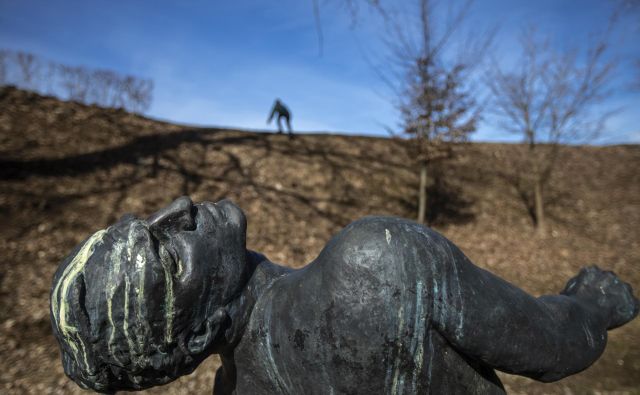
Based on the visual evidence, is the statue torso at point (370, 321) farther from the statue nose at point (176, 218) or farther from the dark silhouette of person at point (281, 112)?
the dark silhouette of person at point (281, 112)

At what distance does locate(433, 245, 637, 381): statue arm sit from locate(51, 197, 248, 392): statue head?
27.1 inches

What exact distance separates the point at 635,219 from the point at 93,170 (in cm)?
1335

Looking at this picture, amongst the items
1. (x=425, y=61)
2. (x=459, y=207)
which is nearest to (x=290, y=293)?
(x=425, y=61)

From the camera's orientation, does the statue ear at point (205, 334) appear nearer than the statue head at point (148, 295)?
No

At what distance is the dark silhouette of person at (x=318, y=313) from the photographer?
1153mm

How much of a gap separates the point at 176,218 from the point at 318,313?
535 mm

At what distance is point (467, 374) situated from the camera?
4.27 feet

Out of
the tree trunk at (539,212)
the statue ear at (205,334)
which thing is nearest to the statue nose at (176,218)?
the statue ear at (205,334)

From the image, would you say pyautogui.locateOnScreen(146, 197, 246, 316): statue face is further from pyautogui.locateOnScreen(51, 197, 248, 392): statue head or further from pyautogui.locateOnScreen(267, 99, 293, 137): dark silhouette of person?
pyautogui.locateOnScreen(267, 99, 293, 137): dark silhouette of person

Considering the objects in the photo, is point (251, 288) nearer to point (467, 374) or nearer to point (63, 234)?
point (467, 374)

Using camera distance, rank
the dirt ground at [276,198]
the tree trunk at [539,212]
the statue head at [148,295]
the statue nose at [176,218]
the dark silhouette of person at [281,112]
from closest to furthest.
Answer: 1. the statue head at [148,295]
2. the statue nose at [176,218]
3. the dirt ground at [276,198]
4. the tree trunk at [539,212]
5. the dark silhouette of person at [281,112]

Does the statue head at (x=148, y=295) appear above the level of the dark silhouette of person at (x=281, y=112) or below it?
below

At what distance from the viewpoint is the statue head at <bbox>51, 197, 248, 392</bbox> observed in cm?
113

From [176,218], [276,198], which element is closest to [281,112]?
[276,198]
